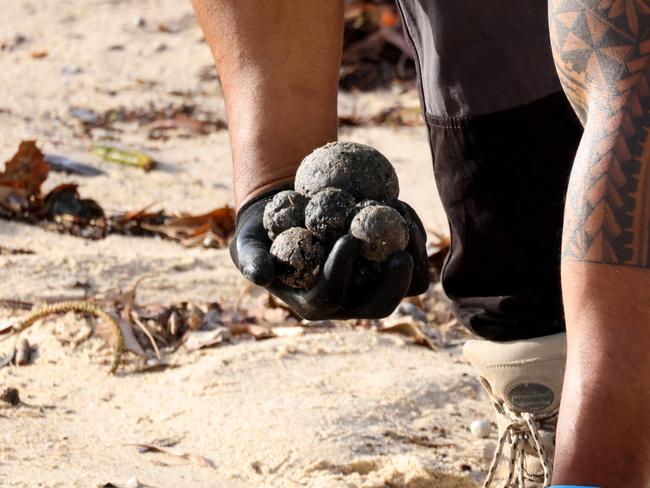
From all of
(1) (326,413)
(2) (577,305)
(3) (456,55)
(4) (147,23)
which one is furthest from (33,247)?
(4) (147,23)

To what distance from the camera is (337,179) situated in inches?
77.1

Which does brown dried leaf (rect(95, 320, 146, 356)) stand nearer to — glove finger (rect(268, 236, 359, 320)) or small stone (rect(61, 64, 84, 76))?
glove finger (rect(268, 236, 359, 320))

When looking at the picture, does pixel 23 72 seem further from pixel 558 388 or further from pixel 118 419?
pixel 558 388

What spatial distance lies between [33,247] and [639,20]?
2432 millimetres

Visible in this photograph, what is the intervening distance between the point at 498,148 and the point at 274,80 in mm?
485

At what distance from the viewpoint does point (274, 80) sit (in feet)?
7.73

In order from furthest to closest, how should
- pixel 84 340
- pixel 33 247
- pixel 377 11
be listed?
1. pixel 377 11
2. pixel 33 247
3. pixel 84 340

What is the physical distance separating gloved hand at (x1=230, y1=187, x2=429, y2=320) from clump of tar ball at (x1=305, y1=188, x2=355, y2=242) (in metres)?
0.05

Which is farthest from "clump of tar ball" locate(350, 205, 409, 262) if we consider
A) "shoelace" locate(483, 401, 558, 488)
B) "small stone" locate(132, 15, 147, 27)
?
"small stone" locate(132, 15, 147, 27)

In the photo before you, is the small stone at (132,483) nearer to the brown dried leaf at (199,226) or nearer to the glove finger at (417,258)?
the glove finger at (417,258)

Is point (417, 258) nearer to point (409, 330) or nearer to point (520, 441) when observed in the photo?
point (520, 441)

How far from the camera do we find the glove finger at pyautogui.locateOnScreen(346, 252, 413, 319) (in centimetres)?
185

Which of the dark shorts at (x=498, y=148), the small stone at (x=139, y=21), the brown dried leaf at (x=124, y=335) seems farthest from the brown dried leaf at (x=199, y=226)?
the small stone at (x=139, y=21)

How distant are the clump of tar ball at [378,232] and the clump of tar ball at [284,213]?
13cm
